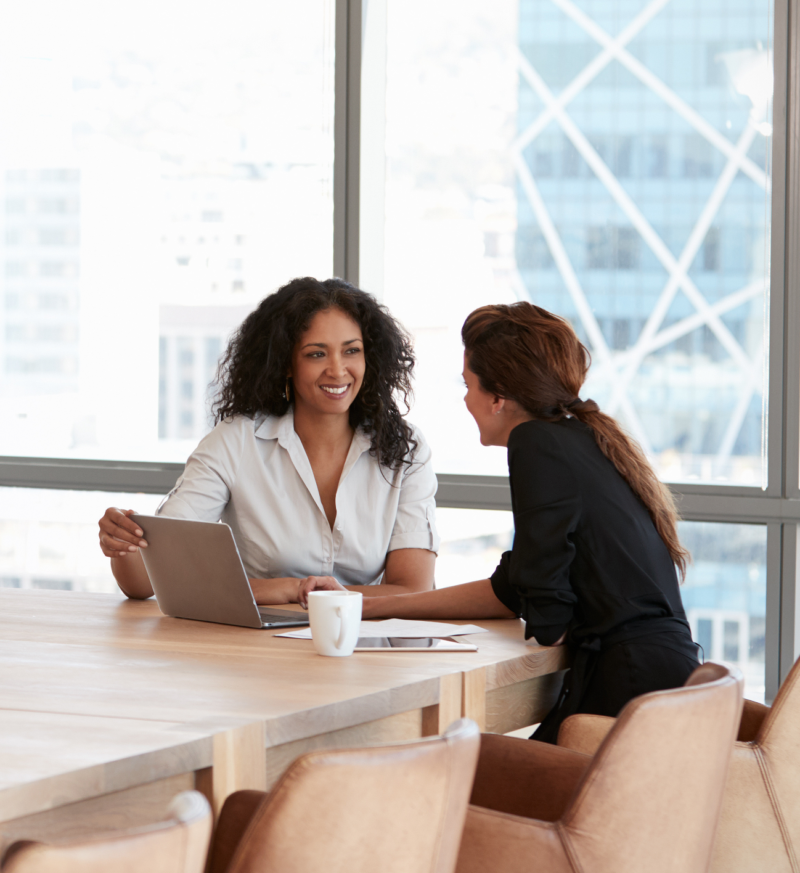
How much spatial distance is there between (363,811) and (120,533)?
3.58ft

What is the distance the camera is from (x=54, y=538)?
4141 millimetres

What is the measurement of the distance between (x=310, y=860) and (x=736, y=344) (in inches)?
112

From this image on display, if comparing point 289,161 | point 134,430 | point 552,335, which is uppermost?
point 289,161

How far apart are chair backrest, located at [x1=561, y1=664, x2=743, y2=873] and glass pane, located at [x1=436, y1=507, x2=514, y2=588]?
94.9 inches

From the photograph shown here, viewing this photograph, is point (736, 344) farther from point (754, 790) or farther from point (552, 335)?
point (754, 790)

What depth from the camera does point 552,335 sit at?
1915 millimetres

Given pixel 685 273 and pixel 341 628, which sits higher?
pixel 685 273

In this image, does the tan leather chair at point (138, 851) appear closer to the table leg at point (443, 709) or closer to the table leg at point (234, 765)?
the table leg at point (234, 765)

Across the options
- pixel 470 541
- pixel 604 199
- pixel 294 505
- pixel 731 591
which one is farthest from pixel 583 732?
pixel 604 199

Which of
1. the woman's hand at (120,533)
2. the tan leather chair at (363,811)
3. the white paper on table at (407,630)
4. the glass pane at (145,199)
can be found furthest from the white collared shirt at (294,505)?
the glass pane at (145,199)

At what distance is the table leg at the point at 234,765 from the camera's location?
46.2 inches

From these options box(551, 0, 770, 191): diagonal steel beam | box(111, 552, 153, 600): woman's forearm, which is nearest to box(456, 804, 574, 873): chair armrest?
box(111, 552, 153, 600): woman's forearm

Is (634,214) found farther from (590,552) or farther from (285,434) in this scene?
(590,552)

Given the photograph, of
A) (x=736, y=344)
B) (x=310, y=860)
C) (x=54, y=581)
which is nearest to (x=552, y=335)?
(x=310, y=860)
